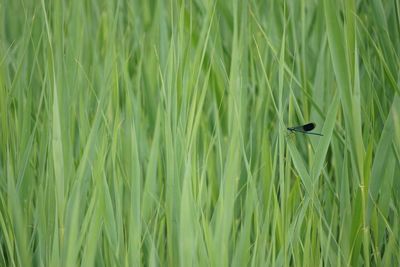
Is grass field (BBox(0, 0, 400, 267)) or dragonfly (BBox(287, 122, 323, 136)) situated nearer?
grass field (BBox(0, 0, 400, 267))

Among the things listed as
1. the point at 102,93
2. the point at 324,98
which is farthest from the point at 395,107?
the point at 102,93

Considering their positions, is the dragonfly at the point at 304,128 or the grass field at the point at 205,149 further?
the dragonfly at the point at 304,128

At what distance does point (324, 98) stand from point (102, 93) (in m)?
0.51

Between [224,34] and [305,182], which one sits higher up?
[224,34]

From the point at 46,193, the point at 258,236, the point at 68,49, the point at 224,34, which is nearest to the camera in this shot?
the point at 258,236

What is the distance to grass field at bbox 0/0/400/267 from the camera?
3.41 ft

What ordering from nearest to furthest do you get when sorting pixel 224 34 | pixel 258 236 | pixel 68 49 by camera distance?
1. pixel 258 236
2. pixel 68 49
3. pixel 224 34

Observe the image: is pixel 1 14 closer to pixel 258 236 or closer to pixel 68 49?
pixel 68 49

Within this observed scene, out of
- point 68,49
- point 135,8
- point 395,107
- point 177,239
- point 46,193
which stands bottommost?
point 177,239

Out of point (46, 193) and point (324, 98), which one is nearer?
point (46, 193)

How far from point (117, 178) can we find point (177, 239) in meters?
0.19

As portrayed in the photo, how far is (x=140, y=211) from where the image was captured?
1092 millimetres

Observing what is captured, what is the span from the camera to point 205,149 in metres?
1.17

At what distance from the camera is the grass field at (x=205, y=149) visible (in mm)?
1040
